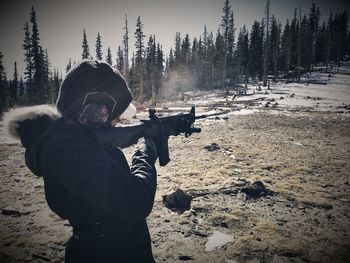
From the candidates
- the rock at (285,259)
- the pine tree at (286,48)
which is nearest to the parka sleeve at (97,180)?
the rock at (285,259)

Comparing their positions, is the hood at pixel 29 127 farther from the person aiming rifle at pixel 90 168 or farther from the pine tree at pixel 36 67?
the pine tree at pixel 36 67

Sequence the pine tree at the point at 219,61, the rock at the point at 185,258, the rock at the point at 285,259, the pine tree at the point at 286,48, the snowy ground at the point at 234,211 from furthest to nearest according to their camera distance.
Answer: the pine tree at the point at 219,61, the pine tree at the point at 286,48, the snowy ground at the point at 234,211, the rock at the point at 185,258, the rock at the point at 285,259

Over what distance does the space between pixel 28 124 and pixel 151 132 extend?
3.70 ft

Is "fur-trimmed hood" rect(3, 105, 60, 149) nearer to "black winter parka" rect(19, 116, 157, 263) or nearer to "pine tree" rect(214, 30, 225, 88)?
"black winter parka" rect(19, 116, 157, 263)

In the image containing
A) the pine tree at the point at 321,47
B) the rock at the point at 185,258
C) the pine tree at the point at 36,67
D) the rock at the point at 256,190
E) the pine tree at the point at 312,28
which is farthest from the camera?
the pine tree at the point at 321,47

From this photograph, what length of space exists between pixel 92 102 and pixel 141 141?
62 cm

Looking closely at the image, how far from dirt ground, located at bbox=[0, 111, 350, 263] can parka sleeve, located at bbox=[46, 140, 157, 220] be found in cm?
252

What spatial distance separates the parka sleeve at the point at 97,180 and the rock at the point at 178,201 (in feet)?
11.7

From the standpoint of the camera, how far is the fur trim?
1.76 metres

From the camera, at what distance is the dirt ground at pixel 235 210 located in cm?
382

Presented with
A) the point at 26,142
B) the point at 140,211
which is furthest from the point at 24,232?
the point at 140,211

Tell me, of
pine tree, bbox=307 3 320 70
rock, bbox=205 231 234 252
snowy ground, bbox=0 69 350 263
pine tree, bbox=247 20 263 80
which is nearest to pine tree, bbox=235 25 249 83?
pine tree, bbox=247 20 263 80

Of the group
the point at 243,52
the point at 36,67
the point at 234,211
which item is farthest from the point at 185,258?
the point at 243,52

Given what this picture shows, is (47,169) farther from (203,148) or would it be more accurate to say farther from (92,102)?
(203,148)
